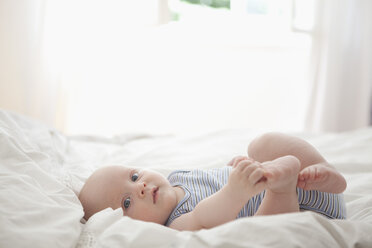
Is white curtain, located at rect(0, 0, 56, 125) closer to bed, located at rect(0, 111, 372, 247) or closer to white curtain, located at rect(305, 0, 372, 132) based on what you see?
bed, located at rect(0, 111, 372, 247)

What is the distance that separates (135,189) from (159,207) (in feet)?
0.26

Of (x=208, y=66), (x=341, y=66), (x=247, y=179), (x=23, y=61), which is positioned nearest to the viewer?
(x=247, y=179)

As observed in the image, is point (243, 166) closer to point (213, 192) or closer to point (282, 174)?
point (282, 174)

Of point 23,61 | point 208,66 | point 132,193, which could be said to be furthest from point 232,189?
point 208,66

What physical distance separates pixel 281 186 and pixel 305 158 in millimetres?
207

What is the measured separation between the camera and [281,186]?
92 centimetres

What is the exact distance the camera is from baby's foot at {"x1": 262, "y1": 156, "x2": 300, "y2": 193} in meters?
0.88

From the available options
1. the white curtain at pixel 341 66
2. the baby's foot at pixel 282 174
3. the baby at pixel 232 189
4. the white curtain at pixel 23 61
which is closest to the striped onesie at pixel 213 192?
the baby at pixel 232 189

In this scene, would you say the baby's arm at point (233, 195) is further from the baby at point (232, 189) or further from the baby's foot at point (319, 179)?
the baby's foot at point (319, 179)

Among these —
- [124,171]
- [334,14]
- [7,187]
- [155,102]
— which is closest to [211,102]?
[155,102]

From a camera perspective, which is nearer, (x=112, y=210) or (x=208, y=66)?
(x=112, y=210)

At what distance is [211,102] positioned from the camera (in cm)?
320

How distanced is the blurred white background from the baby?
64.8 inches

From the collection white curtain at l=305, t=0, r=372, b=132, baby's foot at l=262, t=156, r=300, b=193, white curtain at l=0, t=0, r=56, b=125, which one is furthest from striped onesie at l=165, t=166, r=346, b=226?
white curtain at l=305, t=0, r=372, b=132
